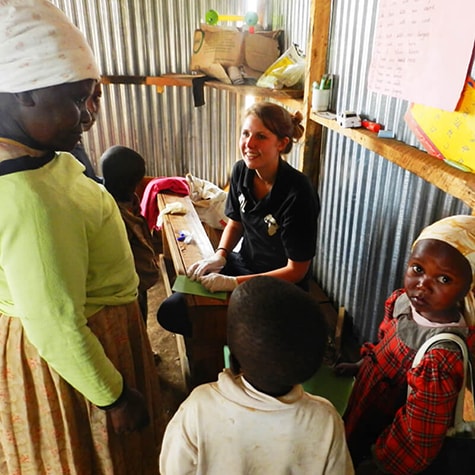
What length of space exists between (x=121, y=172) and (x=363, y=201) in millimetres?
1327

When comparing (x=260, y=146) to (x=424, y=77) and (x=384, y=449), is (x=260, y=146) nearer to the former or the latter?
(x=424, y=77)

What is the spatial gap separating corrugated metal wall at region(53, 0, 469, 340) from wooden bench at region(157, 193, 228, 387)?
866 mm

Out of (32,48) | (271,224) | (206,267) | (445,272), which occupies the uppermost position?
(32,48)

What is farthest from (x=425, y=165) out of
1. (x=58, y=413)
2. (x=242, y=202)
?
(x=58, y=413)

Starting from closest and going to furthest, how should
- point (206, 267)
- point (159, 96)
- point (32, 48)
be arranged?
point (32, 48) < point (206, 267) < point (159, 96)

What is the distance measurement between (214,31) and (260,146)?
188 cm

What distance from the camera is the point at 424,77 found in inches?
57.7

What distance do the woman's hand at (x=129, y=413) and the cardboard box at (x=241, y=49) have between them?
2.76 metres

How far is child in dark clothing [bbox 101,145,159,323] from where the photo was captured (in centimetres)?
199

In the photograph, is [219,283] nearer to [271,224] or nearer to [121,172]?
[271,224]

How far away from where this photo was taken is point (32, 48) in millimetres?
890

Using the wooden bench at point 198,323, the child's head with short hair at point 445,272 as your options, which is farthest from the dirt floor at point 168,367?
the child's head with short hair at point 445,272

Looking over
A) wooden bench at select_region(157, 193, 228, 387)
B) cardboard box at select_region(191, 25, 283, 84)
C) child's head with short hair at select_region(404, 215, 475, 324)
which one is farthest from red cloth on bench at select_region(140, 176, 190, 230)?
child's head with short hair at select_region(404, 215, 475, 324)

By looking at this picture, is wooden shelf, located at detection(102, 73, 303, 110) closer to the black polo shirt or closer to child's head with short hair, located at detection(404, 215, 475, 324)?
the black polo shirt
